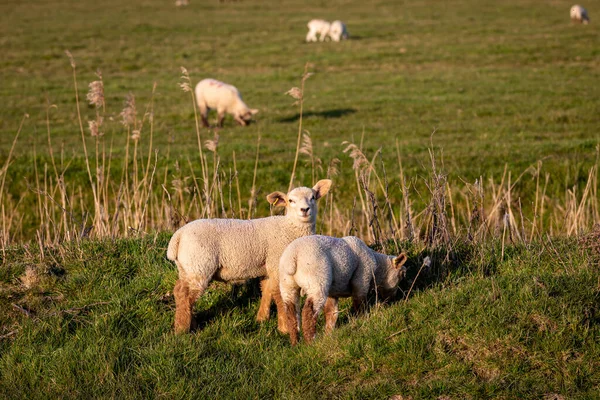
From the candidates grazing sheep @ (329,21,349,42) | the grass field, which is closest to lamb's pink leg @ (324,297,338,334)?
the grass field

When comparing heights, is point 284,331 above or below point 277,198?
below

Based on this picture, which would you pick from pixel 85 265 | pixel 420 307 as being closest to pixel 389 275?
pixel 420 307

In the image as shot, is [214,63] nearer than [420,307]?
No

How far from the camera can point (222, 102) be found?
2055 centimetres

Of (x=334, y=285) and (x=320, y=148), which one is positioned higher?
(x=334, y=285)

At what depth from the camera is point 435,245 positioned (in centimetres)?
664

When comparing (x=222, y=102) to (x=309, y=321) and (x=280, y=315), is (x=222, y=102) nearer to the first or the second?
(x=280, y=315)

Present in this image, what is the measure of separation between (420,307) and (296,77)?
23825 mm

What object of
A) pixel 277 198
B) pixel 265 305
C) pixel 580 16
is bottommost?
pixel 265 305

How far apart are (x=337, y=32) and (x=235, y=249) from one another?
38.2 meters

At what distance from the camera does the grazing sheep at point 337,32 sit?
138 ft

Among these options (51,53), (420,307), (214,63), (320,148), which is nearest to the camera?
(420,307)

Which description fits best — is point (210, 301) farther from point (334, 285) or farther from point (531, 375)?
point (531, 375)

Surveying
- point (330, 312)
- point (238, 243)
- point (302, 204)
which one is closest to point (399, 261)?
point (330, 312)
